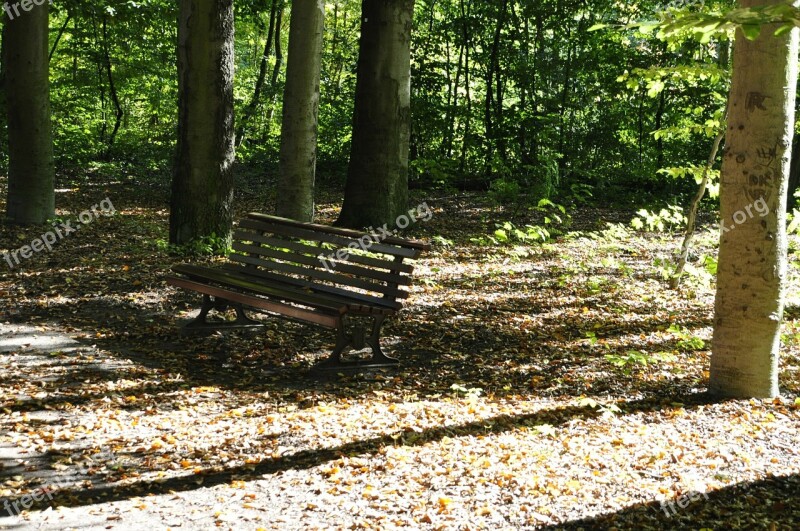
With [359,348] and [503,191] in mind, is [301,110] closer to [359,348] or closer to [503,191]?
[359,348]

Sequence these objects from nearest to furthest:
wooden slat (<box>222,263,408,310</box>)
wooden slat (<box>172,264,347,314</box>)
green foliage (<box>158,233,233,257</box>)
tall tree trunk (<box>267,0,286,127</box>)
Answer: wooden slat (<box>172,264,347,314</box>) → wooden slat (<box>222,263,408,310</box>) → green foliage (<box>158,233,233,257</box>) → tall tree trunk (<box>267,0,286,127</box>)

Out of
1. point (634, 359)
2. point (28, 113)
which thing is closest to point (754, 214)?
point (634, 359)

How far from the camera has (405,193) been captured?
1101 centimetres

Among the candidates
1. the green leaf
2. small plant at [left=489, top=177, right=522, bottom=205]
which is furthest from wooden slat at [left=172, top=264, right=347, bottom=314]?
small plant at [left=489, top=177, right=522, bottom=205]

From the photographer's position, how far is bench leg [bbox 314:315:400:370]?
586 centimetres

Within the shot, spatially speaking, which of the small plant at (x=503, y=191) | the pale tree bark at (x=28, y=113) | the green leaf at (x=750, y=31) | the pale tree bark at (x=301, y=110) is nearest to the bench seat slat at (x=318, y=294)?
the pale tree bark at (x=301, y=110)

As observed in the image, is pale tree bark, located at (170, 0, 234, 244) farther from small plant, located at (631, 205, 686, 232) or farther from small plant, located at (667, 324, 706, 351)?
small plant, located at (667, 324, 706, 351)

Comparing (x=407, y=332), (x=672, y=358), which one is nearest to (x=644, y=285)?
(x=672, y=358)

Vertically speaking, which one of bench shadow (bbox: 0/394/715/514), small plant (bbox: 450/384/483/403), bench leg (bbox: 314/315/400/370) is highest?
bench leg (bbox: 314/315/400/370)

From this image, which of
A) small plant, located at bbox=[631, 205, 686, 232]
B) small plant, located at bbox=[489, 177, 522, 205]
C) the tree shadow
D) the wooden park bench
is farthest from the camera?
small plant, located at bbox=[489, 177, 522, 205]

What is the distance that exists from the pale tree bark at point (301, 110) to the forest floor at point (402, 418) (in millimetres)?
2069

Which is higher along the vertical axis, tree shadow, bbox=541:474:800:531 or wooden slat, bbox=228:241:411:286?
wooden slat, bbox=228:241:411:286

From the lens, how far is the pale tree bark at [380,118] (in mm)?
10273

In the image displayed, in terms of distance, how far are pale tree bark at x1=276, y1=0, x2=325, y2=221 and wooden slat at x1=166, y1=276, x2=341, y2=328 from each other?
121 inches
